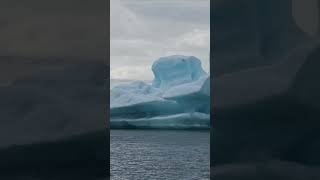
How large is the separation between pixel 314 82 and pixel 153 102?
1518 inches

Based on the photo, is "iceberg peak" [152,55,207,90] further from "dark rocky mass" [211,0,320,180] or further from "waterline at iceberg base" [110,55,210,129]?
"dark rocky mass" [211,0,320,180]

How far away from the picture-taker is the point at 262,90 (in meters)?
5.23

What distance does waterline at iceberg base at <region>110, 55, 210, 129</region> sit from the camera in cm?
4107

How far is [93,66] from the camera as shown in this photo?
5230 mm

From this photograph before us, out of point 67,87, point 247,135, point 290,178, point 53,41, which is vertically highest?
point 53,41

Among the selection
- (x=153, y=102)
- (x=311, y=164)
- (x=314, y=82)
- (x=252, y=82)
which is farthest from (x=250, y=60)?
(x=153, y=102)

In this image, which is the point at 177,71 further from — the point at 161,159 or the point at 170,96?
the point at 161,159

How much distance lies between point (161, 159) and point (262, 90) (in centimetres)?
3068

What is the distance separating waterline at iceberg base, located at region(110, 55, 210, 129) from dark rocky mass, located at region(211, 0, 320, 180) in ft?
111

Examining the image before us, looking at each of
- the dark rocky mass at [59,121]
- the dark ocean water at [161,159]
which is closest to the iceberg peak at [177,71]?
the dark ocean water at [161,159]

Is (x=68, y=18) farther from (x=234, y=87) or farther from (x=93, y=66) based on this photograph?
(x=234, y=87)

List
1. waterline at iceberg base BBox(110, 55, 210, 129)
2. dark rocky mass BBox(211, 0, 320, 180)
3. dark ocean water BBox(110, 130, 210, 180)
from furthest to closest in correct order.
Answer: waterline at iceberg base BBox(110, 55, 210, 129), dark ocean water BBox(110, 130, 210, 180), dark rocky mass BBox(211, 0, 320, 180)

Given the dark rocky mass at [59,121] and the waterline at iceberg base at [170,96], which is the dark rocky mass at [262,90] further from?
the waterline at iceberg base at [170,96]

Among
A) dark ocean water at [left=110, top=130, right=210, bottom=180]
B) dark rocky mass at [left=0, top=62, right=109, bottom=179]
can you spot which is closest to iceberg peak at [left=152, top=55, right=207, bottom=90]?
dark ocean water at [left=110, top=130, right=210, bottom=180]
